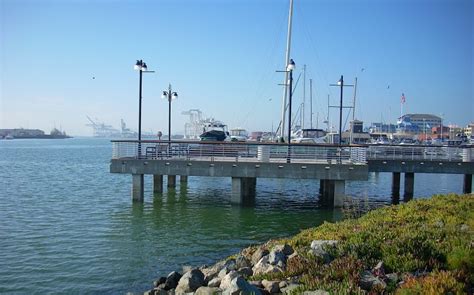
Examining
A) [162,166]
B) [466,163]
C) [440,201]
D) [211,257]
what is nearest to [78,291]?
[211,257]

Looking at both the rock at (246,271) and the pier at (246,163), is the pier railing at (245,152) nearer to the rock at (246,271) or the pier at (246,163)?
the pier at (246,163)

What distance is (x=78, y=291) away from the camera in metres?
12.2

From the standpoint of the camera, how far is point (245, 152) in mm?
26562

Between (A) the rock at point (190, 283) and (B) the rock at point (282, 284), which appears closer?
(B) the rock at point (282, 284)

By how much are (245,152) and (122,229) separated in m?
9.56

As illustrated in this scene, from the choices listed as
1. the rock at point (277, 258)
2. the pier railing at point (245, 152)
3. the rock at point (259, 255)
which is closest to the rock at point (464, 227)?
the rock at point (277, 258)

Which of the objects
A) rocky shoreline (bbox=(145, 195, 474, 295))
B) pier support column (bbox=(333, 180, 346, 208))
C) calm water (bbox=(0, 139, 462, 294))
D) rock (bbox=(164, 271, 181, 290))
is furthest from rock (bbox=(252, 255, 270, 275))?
pier support column (bbox=(333, 180, 346, 208))

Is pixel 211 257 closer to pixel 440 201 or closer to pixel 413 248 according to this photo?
pixel 413 248

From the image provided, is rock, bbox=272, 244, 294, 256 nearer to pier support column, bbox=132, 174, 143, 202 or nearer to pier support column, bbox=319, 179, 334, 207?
pier support column, bbox=319, 179, 334, 207

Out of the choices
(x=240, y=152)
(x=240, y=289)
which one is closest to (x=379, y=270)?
(x=240, y=289)

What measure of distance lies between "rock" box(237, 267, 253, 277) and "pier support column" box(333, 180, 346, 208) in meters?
15.8

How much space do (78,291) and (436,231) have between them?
10.4 metres

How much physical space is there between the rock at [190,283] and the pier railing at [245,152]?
15.6m

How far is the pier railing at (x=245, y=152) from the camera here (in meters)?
25.7
